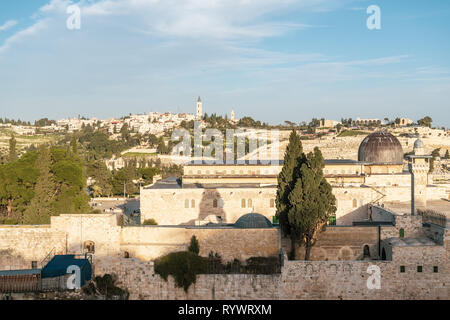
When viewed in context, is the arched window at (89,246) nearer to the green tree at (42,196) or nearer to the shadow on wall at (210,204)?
the green tree at (42,196)

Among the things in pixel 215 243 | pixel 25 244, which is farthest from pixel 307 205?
pixel 25 244

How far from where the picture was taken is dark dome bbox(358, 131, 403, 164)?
124ft

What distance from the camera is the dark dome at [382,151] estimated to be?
37781 millimetres

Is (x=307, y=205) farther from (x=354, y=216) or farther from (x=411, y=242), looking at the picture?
(x=354, y=216)

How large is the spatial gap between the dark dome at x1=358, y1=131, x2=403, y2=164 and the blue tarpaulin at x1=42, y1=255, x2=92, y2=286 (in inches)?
1020

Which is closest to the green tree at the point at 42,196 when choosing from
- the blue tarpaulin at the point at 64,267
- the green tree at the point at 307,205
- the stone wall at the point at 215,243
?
the blue tarpaulin at the point at 64,267

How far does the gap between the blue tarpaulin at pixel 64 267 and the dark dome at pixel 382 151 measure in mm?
25898

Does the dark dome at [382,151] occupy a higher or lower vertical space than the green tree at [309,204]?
higher

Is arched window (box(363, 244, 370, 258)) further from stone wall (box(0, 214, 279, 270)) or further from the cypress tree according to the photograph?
stone wall (box(0, 214, 279, 270))

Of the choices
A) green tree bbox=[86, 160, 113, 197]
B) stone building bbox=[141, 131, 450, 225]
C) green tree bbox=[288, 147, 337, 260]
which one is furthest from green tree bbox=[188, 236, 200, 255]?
green tree bbox=[86, 160, 113, 197]

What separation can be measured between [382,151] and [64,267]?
27.4m

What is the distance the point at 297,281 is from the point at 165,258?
582 centimetres
